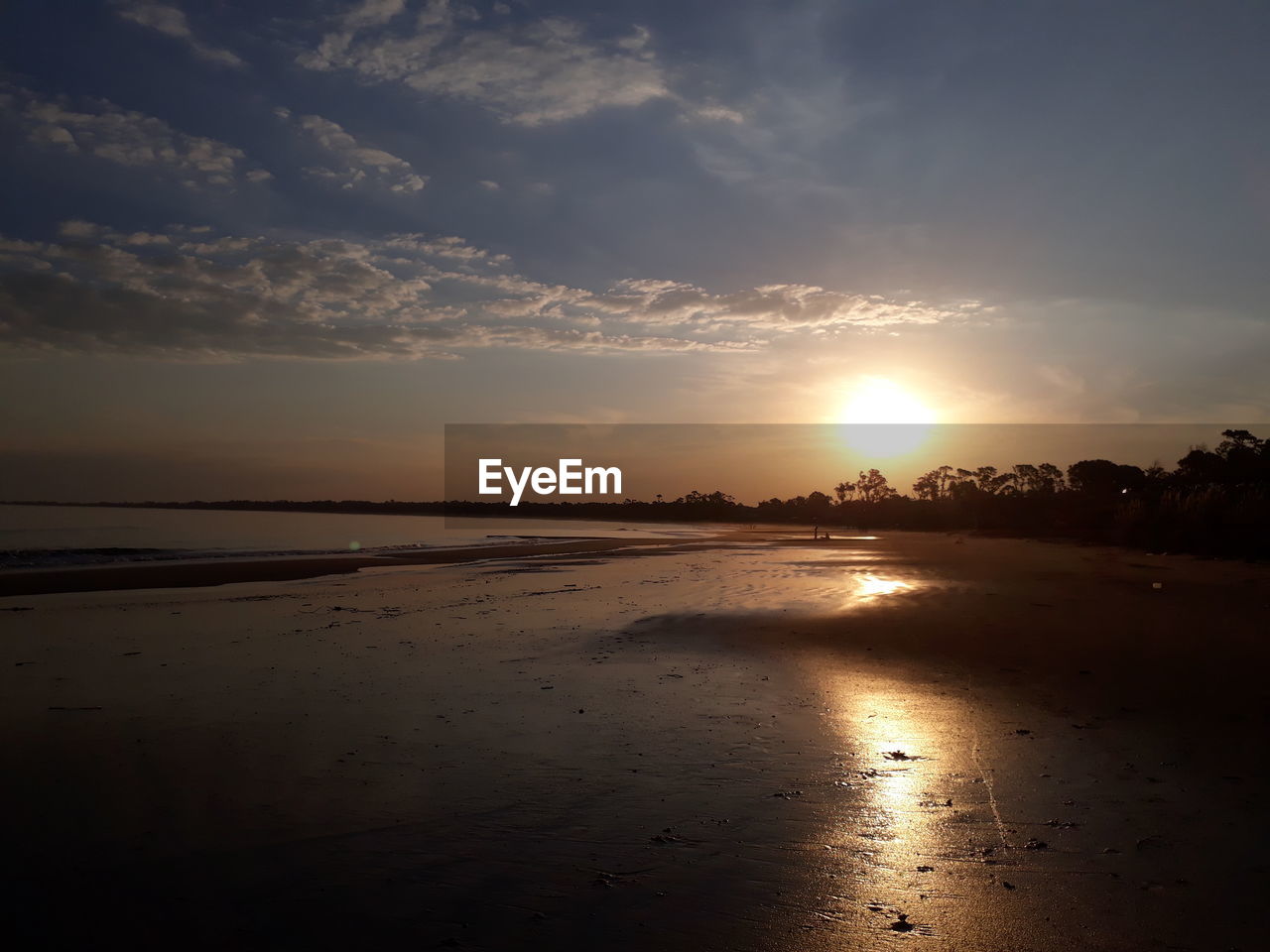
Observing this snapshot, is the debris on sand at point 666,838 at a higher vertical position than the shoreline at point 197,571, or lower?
higher

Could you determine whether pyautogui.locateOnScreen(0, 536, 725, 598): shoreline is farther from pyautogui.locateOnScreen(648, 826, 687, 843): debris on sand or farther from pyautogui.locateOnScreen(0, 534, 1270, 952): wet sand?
pyautogui.locateOnScreen(648, 826, 687, 843): debris on sand

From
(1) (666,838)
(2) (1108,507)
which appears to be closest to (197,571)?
(1) (666,838)

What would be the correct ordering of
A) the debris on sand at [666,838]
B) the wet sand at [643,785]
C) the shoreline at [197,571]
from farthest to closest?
the shoreline at [197,571], the debris on sand at [666,838], the wet sand at [643,785]

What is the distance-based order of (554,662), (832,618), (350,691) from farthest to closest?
(832,618) → (554,662) → (350,691)

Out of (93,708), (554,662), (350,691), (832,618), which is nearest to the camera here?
(93,708)

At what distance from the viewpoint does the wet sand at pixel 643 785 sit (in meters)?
4.38

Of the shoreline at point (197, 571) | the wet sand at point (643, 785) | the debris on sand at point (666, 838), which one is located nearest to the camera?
the wet sand at point (643, 785)

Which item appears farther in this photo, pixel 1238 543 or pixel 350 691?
pixel 1238 543

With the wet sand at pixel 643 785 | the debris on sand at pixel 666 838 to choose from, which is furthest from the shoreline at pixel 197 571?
the debris on sand at pixel 666 838

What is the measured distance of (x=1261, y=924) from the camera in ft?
13.9

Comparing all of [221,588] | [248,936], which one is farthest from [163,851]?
[221,588]

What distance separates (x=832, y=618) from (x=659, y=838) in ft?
35.7

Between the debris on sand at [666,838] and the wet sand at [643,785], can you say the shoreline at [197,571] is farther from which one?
the debris on sand at [666,838]

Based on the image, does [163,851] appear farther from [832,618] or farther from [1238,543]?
[1238,543]
